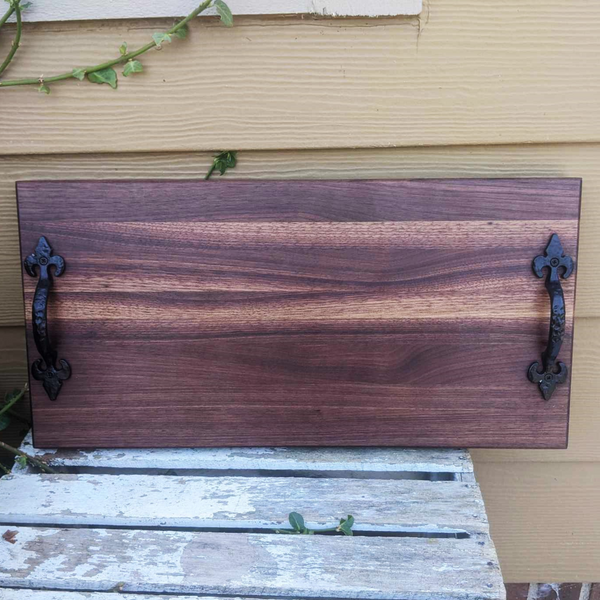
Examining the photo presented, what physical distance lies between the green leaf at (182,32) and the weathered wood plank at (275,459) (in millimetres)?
635

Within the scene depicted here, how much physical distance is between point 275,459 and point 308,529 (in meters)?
0.17

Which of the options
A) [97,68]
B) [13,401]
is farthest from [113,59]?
[13,401]

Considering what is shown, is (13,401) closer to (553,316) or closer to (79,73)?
(79,73)

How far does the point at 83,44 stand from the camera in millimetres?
942

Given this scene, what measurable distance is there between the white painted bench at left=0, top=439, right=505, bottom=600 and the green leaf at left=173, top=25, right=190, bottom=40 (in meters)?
0.64

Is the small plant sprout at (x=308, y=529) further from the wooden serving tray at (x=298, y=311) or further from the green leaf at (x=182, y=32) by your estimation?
the green leaf at (x=182, y=32)

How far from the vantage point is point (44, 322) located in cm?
92

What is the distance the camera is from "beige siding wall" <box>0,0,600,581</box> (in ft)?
3.06

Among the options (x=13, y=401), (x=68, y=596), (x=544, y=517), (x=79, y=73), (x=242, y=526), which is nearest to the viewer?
(x=68, y=596)

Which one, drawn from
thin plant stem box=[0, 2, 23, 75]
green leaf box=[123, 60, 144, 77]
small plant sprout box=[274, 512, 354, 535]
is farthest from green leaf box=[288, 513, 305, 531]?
thin plant stem box=[0, 2, 23, 75]

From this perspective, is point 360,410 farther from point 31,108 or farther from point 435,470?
point 31,108

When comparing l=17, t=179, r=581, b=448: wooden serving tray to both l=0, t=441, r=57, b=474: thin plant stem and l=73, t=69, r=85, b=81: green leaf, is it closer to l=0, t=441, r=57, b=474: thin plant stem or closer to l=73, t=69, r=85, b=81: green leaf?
l=0, t=441, r=57, b=474: thin plant stem

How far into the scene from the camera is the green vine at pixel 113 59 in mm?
886

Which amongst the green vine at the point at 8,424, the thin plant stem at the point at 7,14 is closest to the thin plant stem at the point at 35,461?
the green vine at the point at 8,424
